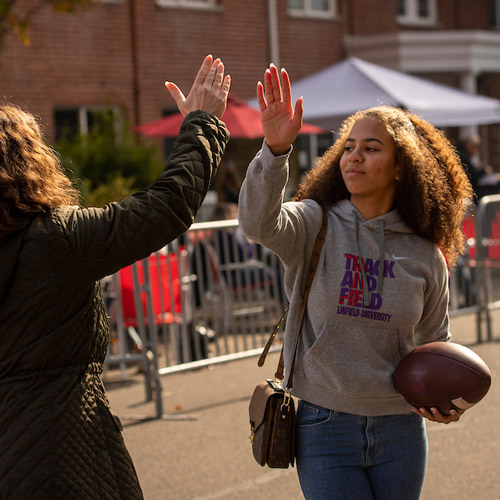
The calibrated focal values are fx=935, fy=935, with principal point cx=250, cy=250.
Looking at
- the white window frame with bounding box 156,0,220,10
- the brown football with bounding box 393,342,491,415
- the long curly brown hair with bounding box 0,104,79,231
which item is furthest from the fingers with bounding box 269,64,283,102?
the white window frame with bounding box 156,0,220,10

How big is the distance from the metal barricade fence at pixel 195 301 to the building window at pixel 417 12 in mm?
14449

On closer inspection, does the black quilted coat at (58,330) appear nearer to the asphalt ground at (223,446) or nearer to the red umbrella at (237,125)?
the asphalt ground at (223,446)

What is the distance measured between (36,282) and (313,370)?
1055 millimetres

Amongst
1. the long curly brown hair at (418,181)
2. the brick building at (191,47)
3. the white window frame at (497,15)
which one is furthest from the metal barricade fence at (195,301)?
the white window frame at (497,15)

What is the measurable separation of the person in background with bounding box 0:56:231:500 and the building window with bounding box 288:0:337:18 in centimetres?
1729

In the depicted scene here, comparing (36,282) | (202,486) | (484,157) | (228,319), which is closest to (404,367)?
(36,282)

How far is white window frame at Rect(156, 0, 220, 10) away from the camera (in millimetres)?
17281

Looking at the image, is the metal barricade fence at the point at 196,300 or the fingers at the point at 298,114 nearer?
the fingers at the point at 298,114

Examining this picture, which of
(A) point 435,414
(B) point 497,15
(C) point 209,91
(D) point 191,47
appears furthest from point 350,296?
(B) point 497,15

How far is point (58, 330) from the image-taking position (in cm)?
256

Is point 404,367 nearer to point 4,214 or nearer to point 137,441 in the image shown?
point 4,214

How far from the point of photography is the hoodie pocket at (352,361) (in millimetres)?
3092

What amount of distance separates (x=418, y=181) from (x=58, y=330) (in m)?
1.44

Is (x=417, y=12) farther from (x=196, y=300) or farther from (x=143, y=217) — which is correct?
(x=143, y=217)
